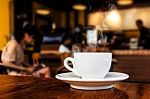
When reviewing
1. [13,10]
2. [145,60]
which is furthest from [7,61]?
[13,10]

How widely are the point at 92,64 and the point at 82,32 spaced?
2413 mm

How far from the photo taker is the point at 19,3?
764cm

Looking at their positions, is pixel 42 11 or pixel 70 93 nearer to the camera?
pixel 70 93

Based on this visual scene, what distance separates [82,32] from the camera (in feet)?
10.3

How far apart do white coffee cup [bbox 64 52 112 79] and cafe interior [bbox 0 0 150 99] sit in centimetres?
7

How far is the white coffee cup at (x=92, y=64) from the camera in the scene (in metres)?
0.72

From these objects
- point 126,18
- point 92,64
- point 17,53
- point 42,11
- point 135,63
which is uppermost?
point 42,11

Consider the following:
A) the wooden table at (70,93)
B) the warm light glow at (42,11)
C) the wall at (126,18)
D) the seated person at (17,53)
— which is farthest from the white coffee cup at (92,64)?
the warm light glow at (42,11)

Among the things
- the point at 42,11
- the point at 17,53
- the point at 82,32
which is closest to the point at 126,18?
the point at 42,11

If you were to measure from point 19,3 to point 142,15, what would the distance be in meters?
4.39

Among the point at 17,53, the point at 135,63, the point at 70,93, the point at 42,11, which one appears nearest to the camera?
the point at 70,93

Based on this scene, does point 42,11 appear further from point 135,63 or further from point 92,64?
point 92,64

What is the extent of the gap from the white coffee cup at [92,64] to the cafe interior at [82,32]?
0.07 metres

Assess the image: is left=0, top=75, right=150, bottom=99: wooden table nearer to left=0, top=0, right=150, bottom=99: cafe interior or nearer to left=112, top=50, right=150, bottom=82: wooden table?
left=0, top=0, right=150, bottom=99: cafe interior
